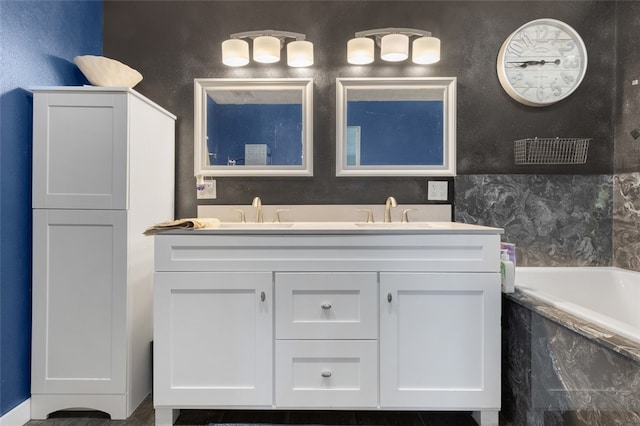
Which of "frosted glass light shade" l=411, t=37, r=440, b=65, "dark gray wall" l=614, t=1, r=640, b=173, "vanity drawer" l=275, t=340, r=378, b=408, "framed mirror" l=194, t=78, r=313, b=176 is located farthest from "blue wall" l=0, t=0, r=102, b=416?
"dark gray wall" l=614, t=1, r=640, b=173

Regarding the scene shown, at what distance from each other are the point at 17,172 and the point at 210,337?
3.59ft

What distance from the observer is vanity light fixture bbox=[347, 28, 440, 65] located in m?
2.09

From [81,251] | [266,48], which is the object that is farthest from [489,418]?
[266,48]

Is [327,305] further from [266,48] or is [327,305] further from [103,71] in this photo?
[103,71]

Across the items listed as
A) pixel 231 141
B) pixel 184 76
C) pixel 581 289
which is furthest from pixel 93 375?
pixel 581 289

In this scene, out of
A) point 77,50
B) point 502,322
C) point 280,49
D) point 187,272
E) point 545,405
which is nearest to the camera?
point 545,405

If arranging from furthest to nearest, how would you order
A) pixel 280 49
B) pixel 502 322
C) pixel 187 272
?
pixel 280 49, pixel 502 322, pixel 187 272

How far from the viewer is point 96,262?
1.68 m

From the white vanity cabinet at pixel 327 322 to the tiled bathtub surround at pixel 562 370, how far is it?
11 centimetres

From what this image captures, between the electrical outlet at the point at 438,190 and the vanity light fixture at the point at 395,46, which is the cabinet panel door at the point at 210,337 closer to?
the electrical outlet at the point at 438,190

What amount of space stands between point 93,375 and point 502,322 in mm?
1850

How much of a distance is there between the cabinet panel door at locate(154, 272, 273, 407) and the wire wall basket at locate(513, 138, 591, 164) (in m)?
1.59

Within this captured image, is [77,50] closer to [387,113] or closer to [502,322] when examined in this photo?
[387,113]

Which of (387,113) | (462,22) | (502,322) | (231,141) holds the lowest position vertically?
(502,322)
